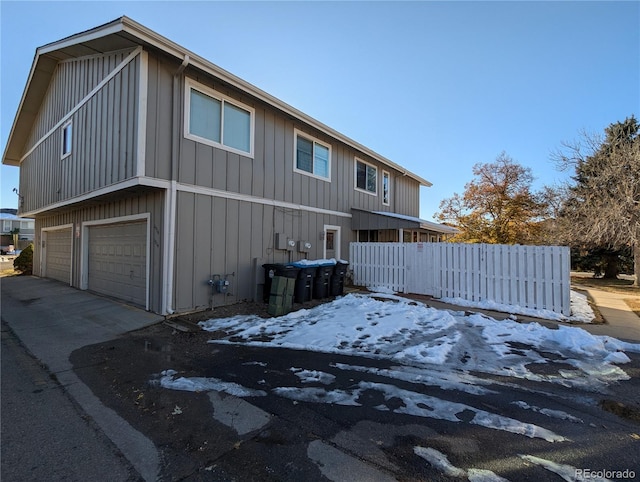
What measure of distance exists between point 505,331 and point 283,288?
4585 millimetres

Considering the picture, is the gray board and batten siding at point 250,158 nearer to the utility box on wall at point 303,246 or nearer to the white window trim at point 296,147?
the white window trim at point 296,147

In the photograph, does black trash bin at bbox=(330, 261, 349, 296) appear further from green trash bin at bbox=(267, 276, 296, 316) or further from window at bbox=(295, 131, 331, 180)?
window at bbox=(295, 131, 331, 180)

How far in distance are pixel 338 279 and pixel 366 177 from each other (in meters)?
6.27

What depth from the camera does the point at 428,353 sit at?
462cm

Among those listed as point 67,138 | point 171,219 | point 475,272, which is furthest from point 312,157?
point 67,138

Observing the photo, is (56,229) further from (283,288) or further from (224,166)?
(283,288)

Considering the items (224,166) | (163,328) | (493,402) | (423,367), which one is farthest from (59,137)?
(493,402)

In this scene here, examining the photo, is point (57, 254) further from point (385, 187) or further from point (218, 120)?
point (385, 187)

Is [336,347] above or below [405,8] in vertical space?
below

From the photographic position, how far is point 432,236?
65.7ft

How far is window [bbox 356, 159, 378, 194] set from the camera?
1354cm

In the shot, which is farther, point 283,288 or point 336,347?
point 283,288

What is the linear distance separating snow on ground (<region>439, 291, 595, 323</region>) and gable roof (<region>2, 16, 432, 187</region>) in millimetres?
7003

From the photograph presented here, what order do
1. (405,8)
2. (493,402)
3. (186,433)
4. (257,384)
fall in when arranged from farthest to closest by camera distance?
(405,8) → (257,384) → (493,402) → (186,433)
